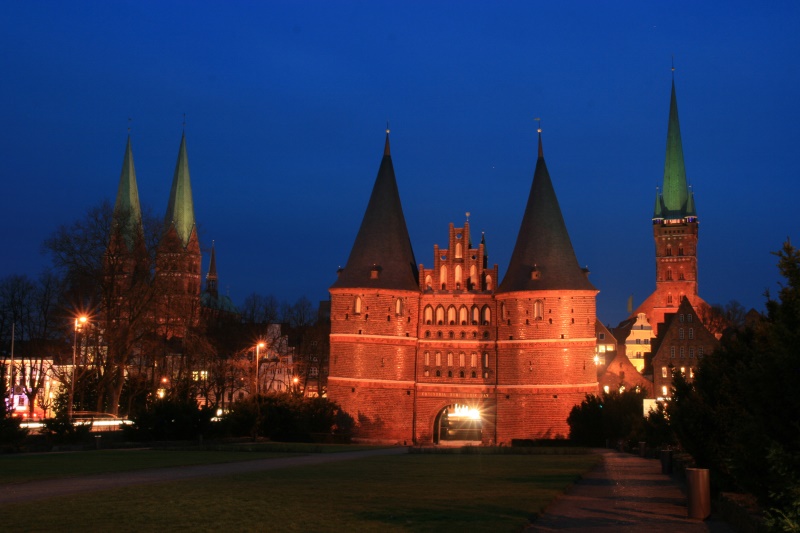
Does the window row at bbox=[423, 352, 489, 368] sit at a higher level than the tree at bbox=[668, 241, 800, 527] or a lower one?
higher

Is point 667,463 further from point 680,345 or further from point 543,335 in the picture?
point 680,345

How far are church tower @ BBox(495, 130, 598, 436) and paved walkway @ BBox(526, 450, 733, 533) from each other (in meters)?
43.2

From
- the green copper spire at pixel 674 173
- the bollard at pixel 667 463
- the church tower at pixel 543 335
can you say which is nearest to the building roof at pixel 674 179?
the green copper spire at pixel 674 173

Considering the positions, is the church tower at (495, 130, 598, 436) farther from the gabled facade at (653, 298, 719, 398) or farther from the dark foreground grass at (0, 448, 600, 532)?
the dark foreground grass at (0, 448, 600, 532)

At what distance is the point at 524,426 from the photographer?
70.4m

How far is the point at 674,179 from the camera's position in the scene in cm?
14550

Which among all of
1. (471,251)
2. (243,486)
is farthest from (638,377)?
(243,486)

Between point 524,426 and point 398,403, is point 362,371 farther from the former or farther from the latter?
point 524,426

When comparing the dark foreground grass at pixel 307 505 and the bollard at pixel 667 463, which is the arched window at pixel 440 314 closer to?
the bollard at pixel 667 463

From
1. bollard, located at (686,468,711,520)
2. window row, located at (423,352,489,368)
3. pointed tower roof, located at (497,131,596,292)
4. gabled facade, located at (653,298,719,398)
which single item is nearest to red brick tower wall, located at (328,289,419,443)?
window row, located at (423,352,489,368)

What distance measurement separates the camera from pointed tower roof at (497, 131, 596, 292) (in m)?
71.4

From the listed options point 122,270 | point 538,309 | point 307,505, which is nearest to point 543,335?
point 538,309

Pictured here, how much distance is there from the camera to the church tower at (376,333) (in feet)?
234

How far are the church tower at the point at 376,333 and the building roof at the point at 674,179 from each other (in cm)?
7948
